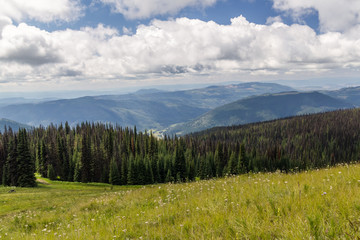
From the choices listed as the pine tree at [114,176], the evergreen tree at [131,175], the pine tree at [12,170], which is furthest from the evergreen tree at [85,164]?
the pine tree at [12,170]

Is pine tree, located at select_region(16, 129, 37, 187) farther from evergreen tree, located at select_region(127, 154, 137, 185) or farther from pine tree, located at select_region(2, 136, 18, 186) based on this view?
evergreen tree, located at select_region(127, 154, 137, 185)

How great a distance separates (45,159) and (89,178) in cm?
2764

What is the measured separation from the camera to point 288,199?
6.22 metres

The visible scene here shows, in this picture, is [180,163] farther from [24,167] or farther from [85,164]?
[24,167]

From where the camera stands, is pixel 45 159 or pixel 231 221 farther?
pixel 45 159

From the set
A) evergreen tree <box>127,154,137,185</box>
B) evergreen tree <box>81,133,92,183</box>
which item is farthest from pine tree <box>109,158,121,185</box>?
evergreen tree <box>81,133,92,183</box>

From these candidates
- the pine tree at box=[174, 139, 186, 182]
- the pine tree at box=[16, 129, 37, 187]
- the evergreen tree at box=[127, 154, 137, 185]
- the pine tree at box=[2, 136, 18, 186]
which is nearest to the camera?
the pine tree at box=[16, 129, 37, 187]

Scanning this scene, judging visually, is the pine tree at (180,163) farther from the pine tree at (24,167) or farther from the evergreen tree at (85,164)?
the pine tree at (24,167)

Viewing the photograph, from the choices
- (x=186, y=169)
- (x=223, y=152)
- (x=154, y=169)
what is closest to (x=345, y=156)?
(x=223, y=152)

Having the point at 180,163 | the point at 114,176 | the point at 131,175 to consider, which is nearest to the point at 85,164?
the point at 114,176

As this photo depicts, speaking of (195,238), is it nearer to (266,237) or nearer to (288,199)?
(266,237)

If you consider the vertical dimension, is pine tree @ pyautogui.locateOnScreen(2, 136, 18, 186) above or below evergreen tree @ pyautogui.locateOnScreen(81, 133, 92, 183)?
above

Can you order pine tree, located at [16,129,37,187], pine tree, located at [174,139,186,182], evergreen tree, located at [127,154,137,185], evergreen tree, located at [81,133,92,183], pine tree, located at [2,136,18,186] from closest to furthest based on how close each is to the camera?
1. pine tree, located at [16,129,37,187]
2. pine tree, located at [2,136,18,186]
3. evergreen tree, located at [127,154,137,185]
4. evergreen tree, located at [81,133,92,183]
5. pine tree, located at [174,139,186,182]

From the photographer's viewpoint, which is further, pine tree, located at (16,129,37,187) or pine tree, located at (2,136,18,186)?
pine tree, located at (2,136,18,186)
